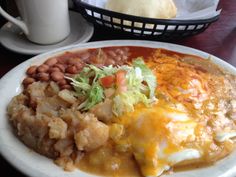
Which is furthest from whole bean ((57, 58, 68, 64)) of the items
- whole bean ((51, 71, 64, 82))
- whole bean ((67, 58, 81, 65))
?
whole bean ((51, 71, 64, 82))

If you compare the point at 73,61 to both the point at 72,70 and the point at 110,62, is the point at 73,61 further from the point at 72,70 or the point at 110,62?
the point at 110,62

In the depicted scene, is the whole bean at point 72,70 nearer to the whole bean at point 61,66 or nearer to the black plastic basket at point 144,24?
the whole bean at point 61,66

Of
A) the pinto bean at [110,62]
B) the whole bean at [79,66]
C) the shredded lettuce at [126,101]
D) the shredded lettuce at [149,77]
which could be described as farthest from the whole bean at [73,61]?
the shredded lettuce at [126,101]

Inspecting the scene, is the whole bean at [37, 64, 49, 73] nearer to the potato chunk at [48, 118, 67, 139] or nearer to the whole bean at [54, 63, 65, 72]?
the whole bean at [54, 63, 65, 72]

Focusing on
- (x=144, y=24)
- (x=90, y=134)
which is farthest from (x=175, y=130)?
(x=144, y=24)

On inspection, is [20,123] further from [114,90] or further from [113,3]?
[113,3]
